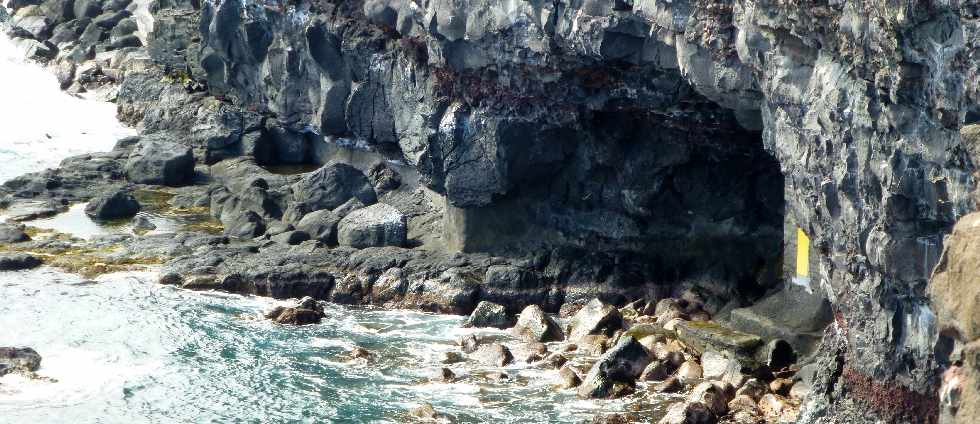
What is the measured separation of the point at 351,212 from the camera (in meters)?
36.0

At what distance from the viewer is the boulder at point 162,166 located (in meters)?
42.4

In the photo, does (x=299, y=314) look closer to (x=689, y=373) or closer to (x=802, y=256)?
(x=689, y=373)

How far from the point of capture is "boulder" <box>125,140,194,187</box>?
42.4m

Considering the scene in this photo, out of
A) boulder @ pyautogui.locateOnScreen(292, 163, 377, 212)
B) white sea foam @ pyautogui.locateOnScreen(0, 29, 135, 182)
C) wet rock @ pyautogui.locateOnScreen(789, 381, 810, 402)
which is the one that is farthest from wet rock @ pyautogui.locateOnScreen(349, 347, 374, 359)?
white sea foam @ pyautogui.locateOnScreen(0, 29, 135, 182)

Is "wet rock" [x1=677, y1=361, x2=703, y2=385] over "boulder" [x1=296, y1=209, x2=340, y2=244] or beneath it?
beneath

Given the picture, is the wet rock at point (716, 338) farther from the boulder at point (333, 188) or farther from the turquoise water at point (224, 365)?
the boulder at point (333, 188)

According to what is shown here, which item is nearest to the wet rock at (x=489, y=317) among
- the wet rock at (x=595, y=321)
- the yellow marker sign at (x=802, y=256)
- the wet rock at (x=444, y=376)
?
the wet rock at (x=595, y=321)

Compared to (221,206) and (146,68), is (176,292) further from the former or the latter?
(146,68)

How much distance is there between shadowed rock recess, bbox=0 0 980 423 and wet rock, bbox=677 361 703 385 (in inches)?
101

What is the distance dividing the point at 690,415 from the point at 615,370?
2.53m

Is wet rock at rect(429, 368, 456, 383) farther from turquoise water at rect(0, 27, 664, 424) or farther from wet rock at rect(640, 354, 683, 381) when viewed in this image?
wet rock at rect(640, 354, 683, 381)

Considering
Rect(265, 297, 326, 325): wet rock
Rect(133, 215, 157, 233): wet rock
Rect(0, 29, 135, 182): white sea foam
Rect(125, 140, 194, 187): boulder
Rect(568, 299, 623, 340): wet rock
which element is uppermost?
Rect(0, 29, 135, 182): white sea foam

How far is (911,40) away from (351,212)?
70.4ft

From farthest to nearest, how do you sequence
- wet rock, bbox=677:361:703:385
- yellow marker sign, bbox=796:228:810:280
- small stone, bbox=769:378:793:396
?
yellow marker sign, bbox=796:228:810:280, wet rock, bbox=677:361:703:385, small stone, bbox=769:378:793:396
